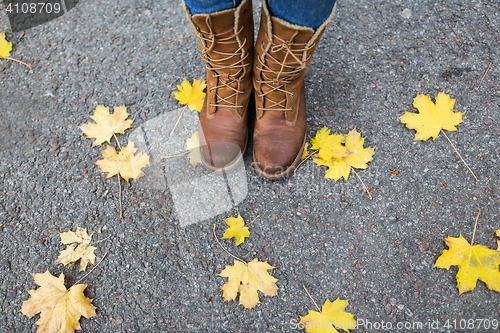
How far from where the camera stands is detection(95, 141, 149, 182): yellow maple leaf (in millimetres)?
1613

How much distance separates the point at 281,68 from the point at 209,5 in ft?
1.21

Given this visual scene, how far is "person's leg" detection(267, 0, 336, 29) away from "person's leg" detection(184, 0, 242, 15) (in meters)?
0.13

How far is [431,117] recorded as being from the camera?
Result: 168cm

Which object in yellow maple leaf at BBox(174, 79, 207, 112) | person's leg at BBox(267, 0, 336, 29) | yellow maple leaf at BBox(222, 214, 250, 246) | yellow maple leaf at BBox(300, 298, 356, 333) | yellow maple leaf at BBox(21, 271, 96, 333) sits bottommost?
yellow maple leaf at BBox(300, 298, 356, 333)

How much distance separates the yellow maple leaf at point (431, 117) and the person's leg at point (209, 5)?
111cm

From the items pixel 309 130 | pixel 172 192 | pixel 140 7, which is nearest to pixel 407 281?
pixel 309 130

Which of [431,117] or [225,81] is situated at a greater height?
[225,81]

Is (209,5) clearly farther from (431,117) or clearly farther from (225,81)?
(431,117)

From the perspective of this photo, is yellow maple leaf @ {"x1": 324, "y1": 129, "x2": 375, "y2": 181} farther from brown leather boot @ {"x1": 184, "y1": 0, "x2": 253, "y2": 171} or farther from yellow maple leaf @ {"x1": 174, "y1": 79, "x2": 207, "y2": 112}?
yellow maple leaf @ {"x1": 174, "y1": 79, "x2": 207, "y2": 112}

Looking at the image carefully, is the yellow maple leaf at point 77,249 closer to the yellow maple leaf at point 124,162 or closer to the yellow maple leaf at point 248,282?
the yellow maple leaf at point 124,162

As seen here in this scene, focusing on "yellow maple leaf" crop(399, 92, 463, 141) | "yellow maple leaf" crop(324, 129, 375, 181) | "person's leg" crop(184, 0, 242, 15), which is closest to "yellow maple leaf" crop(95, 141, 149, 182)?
"person's leg" crop(184, 0, 242, 15)

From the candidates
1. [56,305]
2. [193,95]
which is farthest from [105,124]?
[56,305]

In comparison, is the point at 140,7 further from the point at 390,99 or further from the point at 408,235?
the point at 408,235

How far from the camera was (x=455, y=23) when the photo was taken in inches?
76.0
